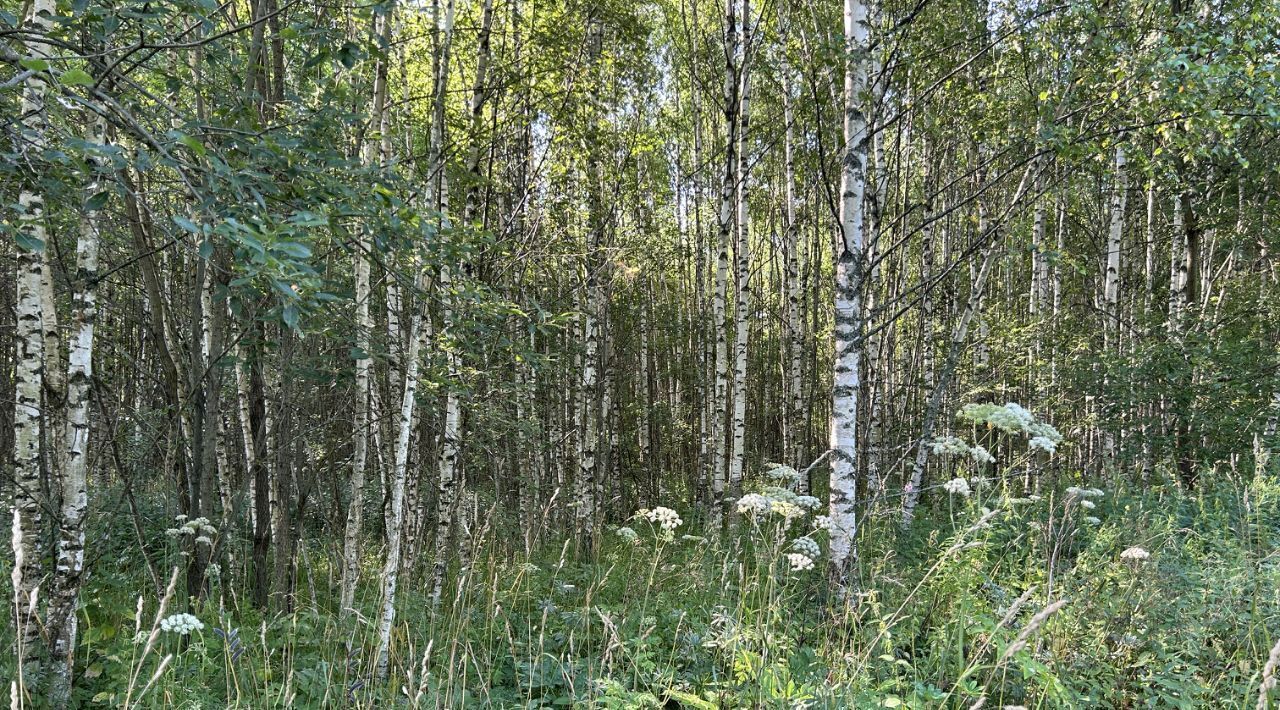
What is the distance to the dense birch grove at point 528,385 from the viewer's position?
8.26 feet

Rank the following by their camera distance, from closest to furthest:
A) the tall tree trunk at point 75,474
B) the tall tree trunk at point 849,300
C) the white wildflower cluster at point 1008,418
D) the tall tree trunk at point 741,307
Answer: the tall tree trunk at point 75,474 < the white wildflower cluster at point 1008,418 < the tall tree trunk at point 849,300 < the tall tree trunk at point 741,307

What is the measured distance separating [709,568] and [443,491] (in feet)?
7.48

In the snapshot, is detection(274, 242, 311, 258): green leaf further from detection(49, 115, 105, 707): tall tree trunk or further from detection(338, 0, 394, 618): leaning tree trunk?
detection(338, 0, 394, 618): leaning tree trunk

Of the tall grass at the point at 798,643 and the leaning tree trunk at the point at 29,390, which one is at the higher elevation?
the leaning tree trunk at the point at 29,390

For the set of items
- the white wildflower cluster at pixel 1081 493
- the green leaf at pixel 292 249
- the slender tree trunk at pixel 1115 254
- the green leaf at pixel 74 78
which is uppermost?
the slender tree trunk at pixel 1115 254

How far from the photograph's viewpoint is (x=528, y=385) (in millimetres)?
6102

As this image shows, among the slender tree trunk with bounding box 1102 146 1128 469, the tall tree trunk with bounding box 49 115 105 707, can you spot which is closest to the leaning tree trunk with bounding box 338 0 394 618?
the tall tree trunk with bounding box 49 115 105 707

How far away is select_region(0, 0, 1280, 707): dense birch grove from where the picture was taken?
252cm

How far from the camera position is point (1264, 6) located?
17.1ft

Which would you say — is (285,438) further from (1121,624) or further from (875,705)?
(1121,624)

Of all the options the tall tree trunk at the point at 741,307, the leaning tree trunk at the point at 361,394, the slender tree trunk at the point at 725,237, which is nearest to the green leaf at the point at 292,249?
the leaning tree trunk at the point at 361,394

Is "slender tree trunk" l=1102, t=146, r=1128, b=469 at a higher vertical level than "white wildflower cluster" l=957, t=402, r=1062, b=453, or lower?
higher

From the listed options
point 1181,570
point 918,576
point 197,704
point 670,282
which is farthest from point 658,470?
point 197,704

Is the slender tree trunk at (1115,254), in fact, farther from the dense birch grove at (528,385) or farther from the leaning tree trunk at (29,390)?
the leaning tree trunk at (29,390)
